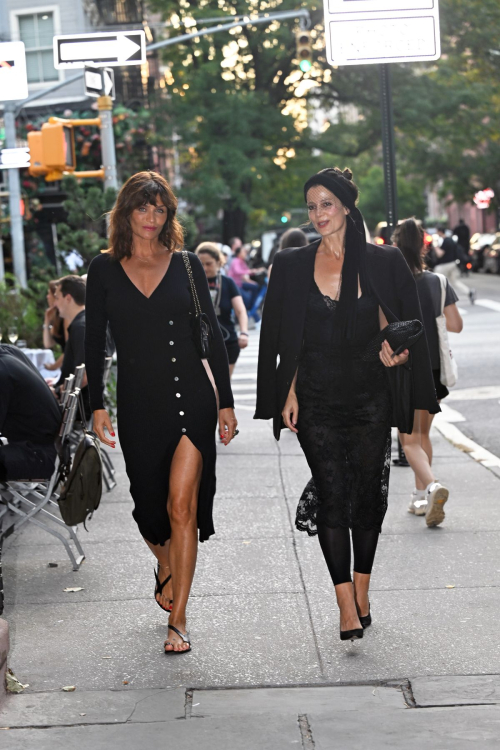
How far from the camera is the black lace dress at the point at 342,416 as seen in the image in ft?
16.1

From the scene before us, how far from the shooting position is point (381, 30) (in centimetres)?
796

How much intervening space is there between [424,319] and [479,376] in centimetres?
782

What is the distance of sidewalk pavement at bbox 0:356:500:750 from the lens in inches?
158

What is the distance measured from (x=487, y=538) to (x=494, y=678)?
92.9 inches

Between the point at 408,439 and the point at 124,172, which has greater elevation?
the point at 124,172

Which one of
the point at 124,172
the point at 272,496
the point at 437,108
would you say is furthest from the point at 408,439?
the point at 437,108

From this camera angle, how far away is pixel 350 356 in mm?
4906

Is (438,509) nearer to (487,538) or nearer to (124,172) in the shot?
(487,538)

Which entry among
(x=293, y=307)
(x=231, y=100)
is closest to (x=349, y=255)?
(x=293, y=307)

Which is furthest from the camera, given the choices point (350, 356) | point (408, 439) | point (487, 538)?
point (408, 439)

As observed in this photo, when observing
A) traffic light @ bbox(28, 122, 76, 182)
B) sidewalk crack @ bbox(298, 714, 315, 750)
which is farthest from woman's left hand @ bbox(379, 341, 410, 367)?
traffic light @ bbox(28, 122, 76, 182)

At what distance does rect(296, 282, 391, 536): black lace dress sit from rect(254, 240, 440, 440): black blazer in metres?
0.06

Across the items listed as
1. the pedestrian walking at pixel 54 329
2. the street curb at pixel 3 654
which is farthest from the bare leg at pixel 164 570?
the pedestrian walking at pixel 54 329

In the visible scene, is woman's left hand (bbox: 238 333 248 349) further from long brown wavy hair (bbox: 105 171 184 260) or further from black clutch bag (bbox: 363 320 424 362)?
black clutch bag (bbox: 363 320 424 362)
